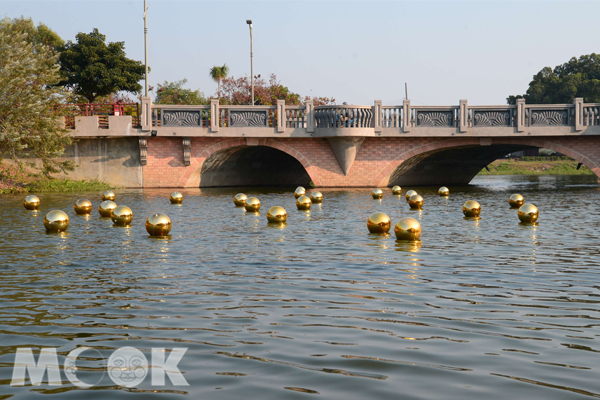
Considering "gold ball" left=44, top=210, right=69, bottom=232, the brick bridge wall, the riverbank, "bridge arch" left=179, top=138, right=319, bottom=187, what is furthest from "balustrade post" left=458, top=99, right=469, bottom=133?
"gold ball" left=44, top=210, right=69, bottom=232

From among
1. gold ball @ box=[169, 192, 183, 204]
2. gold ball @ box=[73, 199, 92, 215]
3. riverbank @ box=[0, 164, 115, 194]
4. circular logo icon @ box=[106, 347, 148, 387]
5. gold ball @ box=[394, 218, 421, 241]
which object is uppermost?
riverbank @ box=[0, 164, 115, 194]

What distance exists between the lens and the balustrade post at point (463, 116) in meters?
31.2

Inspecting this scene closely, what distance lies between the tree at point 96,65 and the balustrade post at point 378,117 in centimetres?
2525

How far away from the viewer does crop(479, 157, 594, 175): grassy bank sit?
69.9 meters

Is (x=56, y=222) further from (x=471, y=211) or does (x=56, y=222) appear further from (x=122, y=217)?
(x=471, y=211)

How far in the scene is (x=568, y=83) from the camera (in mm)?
74688

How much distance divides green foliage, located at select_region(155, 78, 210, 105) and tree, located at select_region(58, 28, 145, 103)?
20816 mm

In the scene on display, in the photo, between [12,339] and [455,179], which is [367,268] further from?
[455,179]

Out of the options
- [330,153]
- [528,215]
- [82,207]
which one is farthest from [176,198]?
[330,153]

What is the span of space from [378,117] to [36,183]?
58.1ft

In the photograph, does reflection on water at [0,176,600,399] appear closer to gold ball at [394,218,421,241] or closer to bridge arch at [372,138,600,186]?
gold ball at [394,218,421,241]

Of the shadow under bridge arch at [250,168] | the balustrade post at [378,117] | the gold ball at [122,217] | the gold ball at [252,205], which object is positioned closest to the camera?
the gold ball at [122,217]

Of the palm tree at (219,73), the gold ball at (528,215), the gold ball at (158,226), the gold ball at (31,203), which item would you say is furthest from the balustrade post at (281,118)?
the palm tree at (219,73)

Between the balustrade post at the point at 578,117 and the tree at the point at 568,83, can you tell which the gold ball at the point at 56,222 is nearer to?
the balustrade post at the point at 578,117
